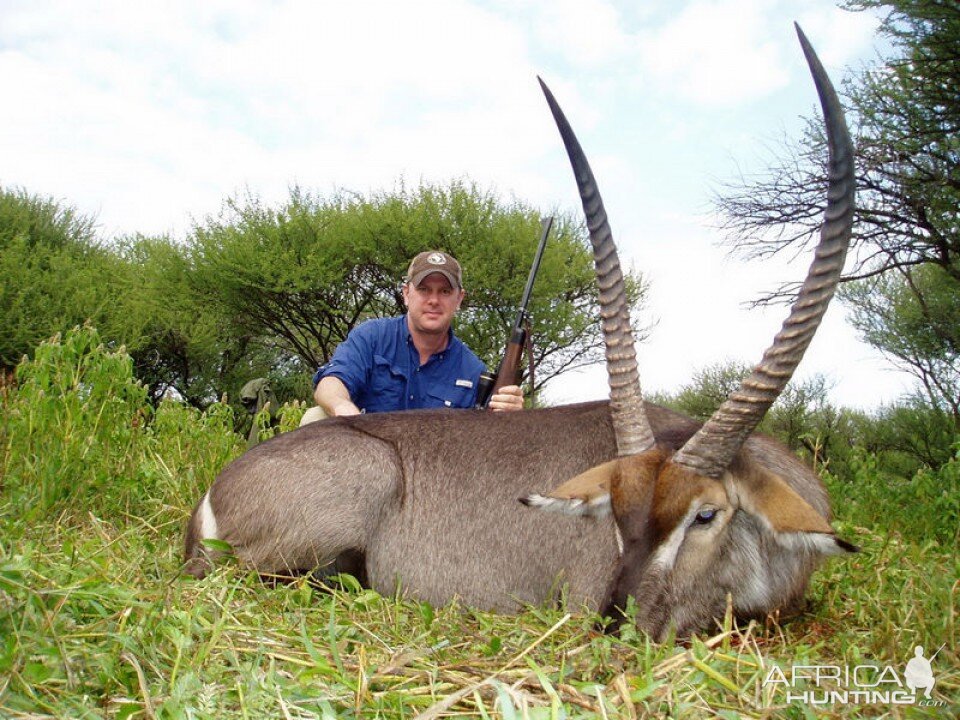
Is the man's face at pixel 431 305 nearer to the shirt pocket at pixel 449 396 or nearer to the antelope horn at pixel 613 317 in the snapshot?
the shirt pocket at pixel 449 396

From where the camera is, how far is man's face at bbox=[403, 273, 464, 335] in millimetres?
5941

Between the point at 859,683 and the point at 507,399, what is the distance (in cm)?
287

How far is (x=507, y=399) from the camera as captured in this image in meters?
5.25

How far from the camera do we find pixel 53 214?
2464cm

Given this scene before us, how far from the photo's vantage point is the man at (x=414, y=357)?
19.5 ft

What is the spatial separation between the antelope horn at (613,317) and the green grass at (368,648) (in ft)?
2.54

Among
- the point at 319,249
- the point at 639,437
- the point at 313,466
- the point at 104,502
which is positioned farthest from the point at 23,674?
the point at 319,249

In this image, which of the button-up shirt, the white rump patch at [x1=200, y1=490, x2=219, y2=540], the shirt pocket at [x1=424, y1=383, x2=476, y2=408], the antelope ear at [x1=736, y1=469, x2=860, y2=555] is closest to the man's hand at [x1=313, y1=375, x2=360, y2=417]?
the button-up shirt

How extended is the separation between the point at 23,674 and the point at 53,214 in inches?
1001

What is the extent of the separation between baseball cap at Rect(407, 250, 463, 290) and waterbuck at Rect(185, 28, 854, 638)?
179 centimetres

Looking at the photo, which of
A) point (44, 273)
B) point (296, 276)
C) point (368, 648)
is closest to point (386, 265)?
point (296, 276)

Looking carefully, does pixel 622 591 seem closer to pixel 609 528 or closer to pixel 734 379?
pixel 609 528

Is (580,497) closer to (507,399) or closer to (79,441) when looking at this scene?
(507,399)

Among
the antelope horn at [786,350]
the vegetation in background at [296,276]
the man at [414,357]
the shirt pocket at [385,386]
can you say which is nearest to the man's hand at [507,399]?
the man at [414,357]
